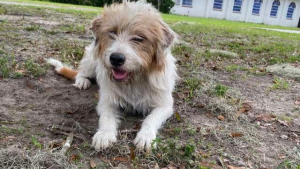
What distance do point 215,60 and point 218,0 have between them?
3900cm

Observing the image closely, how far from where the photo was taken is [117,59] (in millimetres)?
3465

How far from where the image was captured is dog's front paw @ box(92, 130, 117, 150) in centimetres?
312

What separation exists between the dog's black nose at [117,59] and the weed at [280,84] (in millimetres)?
3429

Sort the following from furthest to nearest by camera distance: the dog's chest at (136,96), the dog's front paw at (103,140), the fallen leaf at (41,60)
→ the fallen leaf at (41,60) → the dog's chest at (136,96) → the dog's front paw at (103,140)

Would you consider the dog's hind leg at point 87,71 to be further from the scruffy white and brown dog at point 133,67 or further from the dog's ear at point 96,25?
the dog's ear at point 96,25

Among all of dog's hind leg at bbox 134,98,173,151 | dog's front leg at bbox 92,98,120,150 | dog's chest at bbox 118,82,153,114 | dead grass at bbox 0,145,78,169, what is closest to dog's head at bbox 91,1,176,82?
dog's chest at bbox 118,82,153,114

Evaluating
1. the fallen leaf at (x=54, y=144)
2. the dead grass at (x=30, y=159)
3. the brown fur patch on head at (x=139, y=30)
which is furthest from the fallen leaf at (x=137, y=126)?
the dead grass at (x=30, y=159)

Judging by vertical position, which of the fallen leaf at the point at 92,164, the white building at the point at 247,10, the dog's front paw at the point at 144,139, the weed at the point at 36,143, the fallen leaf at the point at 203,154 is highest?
the white building at the point at 247,10

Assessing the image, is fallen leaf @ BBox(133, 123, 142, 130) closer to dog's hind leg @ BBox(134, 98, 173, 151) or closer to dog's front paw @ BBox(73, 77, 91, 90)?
dog's hind leg @ BBox(134, 98, 173, 151)

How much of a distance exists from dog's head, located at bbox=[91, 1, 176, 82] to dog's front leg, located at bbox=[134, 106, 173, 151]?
0.59m

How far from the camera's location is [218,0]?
43.5m

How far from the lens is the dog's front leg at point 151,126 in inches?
126

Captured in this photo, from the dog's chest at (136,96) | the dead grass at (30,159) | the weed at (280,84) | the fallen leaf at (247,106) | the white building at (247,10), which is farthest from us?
the white building at (247,10)

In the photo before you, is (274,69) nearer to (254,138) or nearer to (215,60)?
(215,60)
